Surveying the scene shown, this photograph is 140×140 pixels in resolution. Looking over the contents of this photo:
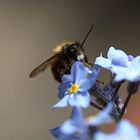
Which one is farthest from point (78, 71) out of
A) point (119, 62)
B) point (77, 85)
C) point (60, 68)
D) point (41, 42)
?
point (41, 42)

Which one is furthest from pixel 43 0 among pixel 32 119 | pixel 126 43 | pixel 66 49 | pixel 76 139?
pixel 76 139

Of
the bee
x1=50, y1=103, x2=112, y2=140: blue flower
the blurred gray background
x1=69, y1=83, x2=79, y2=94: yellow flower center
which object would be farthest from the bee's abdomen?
the blurred gray background

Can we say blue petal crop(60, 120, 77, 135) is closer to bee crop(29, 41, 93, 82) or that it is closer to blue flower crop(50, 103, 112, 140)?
blue flower crop(50, 103, 112, 140)

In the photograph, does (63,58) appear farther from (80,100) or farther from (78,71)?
(80,100)

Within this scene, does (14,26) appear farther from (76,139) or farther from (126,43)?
(76,139)

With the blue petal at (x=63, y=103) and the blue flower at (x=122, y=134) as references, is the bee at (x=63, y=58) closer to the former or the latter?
the blue petal at (x=63, y=103)

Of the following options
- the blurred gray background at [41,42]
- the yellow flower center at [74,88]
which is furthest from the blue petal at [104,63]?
the blurred gray background at [41,42]
